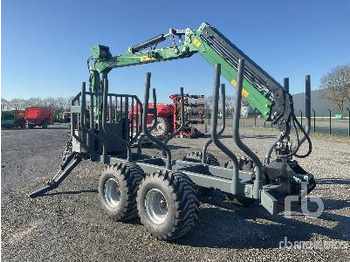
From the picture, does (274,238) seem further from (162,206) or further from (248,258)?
(162,206)

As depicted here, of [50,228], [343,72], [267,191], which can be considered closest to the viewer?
[267,191]

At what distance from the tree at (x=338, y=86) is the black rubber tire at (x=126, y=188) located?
4934 cm

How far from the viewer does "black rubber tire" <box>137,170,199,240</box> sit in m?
4.55

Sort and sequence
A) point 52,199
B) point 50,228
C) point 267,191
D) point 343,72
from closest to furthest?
point 267,191, point 50,228, point 52,199, point 343,72

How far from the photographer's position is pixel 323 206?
247 inches

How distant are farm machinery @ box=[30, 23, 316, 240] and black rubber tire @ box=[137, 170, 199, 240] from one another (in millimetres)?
13

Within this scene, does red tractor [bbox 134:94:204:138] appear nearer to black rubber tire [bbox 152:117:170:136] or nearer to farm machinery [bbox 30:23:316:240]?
black rubber tire [bbox 152:117:170:136]

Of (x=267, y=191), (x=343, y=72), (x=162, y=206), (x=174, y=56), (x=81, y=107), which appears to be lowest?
(x=162, y=206)

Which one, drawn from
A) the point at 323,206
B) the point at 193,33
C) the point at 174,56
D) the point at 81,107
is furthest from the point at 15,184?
the point at 323,206

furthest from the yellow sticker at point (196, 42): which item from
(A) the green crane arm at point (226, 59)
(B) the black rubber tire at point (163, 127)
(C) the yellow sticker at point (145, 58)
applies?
(B) the black rubber tire at point (163, 127)

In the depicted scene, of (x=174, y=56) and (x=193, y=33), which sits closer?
(x=193, y=33)

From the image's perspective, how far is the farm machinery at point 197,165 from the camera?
4.58m

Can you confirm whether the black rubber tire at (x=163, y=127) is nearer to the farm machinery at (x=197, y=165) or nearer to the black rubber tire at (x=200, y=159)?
the farm machinery at (x=197, y=165)

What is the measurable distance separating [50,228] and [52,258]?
3.57 feet
